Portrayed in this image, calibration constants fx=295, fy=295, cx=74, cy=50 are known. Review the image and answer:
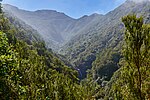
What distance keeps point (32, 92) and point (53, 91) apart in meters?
34.4

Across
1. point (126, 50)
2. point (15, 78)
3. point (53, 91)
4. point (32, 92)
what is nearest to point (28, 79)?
point (32, 92)

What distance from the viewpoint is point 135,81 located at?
2042 cm

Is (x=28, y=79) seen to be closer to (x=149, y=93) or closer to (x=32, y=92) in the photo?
(x=32, y=92)

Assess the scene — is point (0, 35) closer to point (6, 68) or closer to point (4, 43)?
point (4, 43)

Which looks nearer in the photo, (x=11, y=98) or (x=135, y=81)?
(x=11, y=98)

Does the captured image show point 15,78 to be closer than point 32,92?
Yes

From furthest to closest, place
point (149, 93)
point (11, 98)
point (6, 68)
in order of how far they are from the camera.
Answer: point (149, 93) < point (11, 98) < point (6, 68)

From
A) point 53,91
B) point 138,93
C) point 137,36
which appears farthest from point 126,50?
point 53,91

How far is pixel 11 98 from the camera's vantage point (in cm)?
1478

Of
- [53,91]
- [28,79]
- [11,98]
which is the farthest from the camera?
[53,91]

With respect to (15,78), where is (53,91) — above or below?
below

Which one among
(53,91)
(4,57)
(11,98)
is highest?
(4,57)

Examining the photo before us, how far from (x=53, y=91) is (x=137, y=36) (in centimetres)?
3839

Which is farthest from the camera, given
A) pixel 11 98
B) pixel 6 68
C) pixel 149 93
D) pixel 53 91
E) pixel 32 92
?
pixel 53 91
